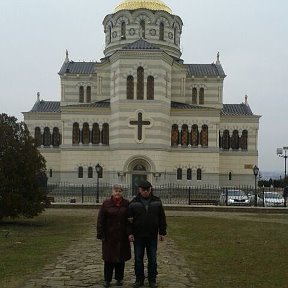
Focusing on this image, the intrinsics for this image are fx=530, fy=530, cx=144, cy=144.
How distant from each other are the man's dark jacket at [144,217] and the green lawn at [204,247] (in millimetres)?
1336

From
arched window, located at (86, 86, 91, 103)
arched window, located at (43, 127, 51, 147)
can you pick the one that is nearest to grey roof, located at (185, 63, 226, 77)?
arched window, located at (86, 86, 91, 103)

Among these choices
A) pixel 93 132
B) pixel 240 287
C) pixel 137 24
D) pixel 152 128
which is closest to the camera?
pixel 240 287

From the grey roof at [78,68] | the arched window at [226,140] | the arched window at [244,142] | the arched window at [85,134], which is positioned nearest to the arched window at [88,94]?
the grey roof at [78,68]

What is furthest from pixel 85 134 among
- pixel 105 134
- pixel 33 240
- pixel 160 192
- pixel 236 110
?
pixel 33 240

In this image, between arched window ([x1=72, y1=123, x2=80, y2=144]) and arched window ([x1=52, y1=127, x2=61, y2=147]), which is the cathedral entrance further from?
arched window ([x1=52, y1=127, x2=61, y2=147])

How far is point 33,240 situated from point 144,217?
793cm

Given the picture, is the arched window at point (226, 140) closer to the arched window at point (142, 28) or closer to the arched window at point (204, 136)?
the arched window at point (204, 136)

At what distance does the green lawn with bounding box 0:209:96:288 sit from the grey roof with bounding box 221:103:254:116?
28.3 metres

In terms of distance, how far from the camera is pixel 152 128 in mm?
44344

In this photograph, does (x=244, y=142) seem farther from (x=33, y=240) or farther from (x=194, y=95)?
(x=33, y=240)

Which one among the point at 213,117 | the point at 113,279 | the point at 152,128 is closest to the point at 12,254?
the point at 113,279

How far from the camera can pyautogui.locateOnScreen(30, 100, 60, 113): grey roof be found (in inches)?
2108

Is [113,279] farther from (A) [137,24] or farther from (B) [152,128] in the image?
(A) [137,24]

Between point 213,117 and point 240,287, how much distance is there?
123ft
